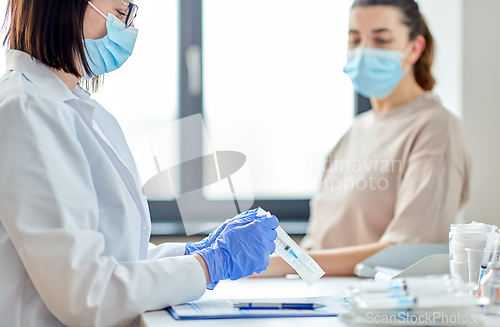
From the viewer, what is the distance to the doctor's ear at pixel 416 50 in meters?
1.65

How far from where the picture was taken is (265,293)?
1.04 metres

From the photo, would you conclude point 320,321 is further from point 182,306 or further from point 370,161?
point 370,161

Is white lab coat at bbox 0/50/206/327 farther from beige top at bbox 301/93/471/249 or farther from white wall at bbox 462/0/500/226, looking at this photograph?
white wall at bbox 462/0/500/226

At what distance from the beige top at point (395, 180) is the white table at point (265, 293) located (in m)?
0.35

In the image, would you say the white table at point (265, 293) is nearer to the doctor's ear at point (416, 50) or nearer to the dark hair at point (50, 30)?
the dark hair at point (50, 30)

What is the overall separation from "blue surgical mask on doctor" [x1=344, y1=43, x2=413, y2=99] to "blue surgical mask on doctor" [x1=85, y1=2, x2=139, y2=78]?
2.91 ft

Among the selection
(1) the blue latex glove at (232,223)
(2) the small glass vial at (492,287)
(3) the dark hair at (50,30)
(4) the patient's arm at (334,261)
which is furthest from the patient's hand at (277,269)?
(3) the dark hair at (50,30)

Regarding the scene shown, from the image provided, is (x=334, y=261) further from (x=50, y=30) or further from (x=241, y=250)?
(x=50, y=30)

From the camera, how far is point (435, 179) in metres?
1.41

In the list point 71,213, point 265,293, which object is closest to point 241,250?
point 265,293

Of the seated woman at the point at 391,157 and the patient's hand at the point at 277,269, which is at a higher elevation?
the seated woman at the point at 391,157

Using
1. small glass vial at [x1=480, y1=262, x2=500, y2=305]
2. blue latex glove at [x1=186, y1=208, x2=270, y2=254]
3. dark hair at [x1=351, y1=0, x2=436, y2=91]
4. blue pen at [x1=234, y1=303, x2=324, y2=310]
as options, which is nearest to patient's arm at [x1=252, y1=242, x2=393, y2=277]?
blue latex glove at [x1=186, y1=208, x2=270, y2=254]

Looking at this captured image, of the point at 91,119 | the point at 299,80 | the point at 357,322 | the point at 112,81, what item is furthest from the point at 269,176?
the point at 357,322

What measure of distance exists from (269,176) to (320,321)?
158cm
